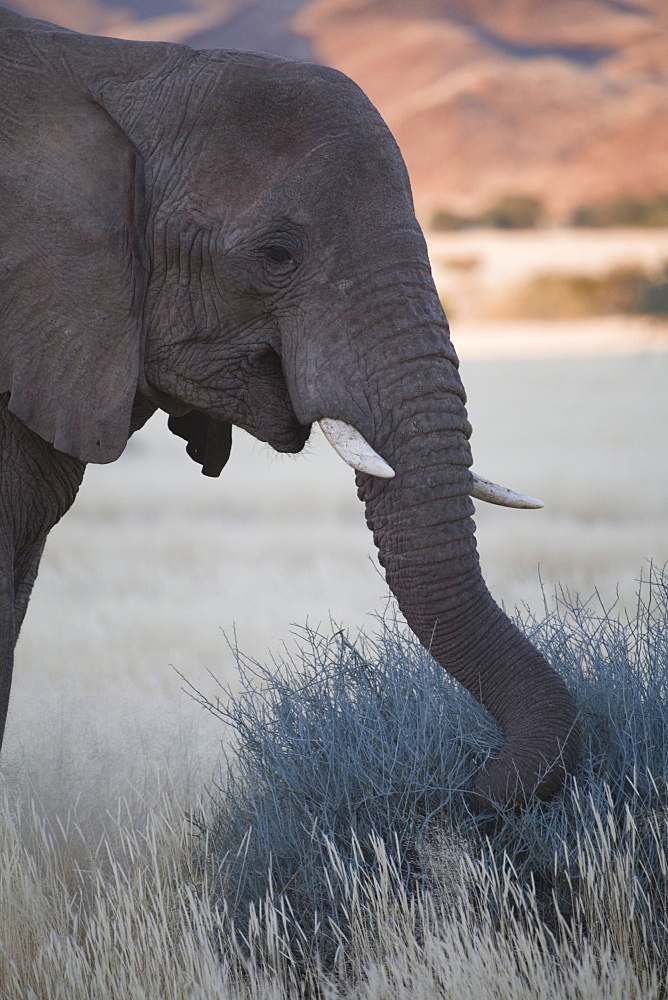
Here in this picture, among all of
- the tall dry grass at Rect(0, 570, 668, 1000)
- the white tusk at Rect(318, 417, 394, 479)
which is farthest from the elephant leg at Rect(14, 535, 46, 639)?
the white tusk at Rect(318, 417, 394, 479)

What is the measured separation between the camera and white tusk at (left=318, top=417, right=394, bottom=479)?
108 inches

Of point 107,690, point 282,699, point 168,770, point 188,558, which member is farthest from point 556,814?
point 188,558

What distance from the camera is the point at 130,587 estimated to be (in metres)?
9.83

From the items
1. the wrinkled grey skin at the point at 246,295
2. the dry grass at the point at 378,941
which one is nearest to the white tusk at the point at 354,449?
the wrinkled grey skin at the point at 246,295

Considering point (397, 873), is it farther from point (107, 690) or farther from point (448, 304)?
point (448, 304)

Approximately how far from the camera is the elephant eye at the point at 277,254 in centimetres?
296

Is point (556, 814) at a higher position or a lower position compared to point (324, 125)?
lower

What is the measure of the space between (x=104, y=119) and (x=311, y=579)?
22.9ft

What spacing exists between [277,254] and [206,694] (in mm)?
4227

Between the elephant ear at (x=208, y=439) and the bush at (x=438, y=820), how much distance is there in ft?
2.52

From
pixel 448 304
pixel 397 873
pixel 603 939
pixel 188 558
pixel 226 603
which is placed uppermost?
pixel 448 304

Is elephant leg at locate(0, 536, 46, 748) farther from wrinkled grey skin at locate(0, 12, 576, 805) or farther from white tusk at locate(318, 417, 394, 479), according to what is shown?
white tusk at locate(318, 417, 394, 479)

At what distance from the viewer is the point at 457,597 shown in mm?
2842

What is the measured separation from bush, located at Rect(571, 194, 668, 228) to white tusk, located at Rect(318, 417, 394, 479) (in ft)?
193
